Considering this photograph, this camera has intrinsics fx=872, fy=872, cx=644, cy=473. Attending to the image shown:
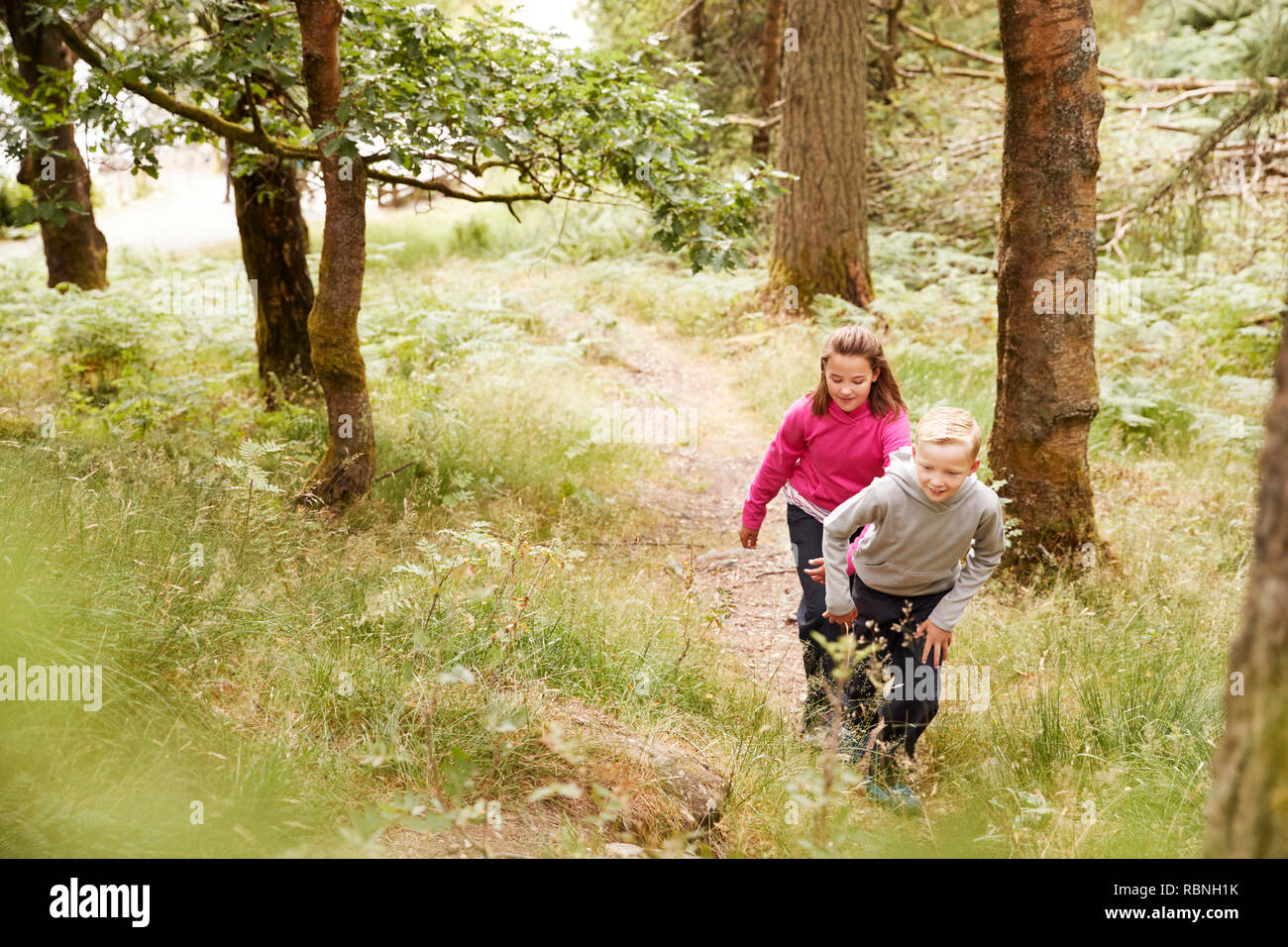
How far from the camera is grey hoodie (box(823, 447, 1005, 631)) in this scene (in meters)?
3.20

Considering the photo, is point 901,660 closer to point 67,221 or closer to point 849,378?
point 849,378

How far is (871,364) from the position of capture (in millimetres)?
3730

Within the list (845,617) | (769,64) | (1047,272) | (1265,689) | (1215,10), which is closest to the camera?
(1265,689)

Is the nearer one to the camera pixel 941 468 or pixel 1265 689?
pixel 1265 689

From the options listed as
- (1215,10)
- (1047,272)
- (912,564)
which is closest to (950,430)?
(912,564)

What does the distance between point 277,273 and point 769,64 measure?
11814 millimetres

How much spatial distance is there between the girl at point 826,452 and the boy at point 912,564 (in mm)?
285

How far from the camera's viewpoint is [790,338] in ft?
34.0

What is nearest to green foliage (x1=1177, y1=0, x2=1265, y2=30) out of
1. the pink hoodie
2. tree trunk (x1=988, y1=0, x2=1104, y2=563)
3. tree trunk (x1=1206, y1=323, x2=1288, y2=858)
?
tree trunk (x1=988, y1=0, x2=1104, y2=563)

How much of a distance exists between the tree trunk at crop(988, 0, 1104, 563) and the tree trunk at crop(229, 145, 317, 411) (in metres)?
5.42

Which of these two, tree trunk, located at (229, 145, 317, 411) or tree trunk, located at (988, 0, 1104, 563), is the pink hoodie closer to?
tree trunk, located at (988, 0, 1104, 563)
